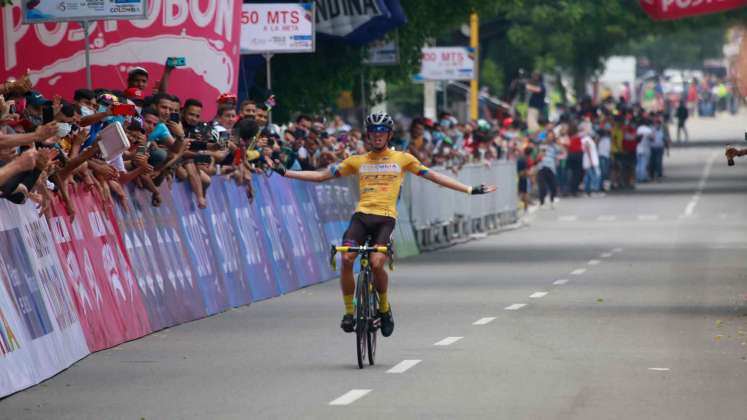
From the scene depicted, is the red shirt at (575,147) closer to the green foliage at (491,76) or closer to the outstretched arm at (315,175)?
the green foliage at (491,76)

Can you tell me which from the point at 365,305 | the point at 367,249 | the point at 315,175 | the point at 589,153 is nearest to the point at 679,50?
the point at 589,153

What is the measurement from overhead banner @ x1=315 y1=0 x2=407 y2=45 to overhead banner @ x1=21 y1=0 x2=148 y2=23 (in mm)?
11191

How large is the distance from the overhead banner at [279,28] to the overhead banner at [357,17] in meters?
3.52

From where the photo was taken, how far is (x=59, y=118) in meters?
15.6

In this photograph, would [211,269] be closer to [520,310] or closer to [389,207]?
[520,310]

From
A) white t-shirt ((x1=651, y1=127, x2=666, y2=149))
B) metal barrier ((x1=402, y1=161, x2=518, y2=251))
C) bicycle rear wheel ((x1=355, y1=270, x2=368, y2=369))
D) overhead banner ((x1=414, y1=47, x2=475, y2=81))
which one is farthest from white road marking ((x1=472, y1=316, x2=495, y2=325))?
white t-shirt ((x1=651, y1=127, x2=666, y2=149))

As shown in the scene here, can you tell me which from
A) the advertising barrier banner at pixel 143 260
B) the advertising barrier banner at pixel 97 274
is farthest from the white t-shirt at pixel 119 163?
the advertising barrier banner at pixel 97 274

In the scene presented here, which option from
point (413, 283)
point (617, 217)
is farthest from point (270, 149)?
point (617, 217)

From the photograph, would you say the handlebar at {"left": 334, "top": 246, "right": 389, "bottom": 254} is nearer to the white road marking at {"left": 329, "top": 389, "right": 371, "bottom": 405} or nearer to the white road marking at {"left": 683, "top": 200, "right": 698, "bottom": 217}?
the white road marking at {"left": 329, "top": 389, "right": 371, "bottom": 405}

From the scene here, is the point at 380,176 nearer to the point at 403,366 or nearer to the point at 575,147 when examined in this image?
the point at 403,366

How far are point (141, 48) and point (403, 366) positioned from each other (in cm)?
1056

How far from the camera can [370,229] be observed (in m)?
15.6

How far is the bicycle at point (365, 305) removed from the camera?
47.5 feet

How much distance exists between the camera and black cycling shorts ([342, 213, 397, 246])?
15484 mm
